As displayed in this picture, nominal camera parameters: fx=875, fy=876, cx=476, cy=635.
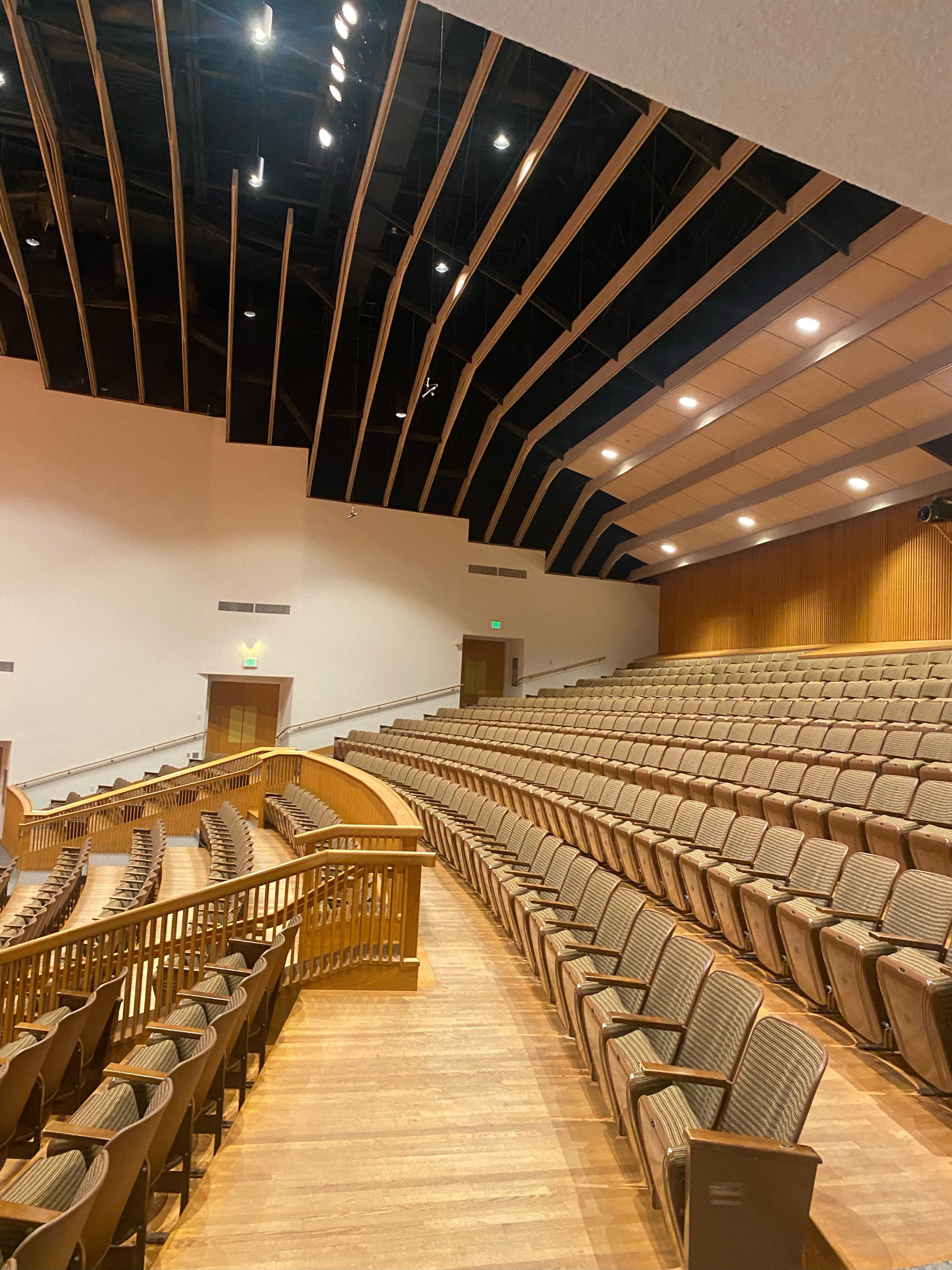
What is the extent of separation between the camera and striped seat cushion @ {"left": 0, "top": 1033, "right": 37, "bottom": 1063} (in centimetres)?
246

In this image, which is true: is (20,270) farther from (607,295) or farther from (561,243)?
(607,295)

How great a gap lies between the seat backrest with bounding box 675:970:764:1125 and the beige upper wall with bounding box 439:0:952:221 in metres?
1.59

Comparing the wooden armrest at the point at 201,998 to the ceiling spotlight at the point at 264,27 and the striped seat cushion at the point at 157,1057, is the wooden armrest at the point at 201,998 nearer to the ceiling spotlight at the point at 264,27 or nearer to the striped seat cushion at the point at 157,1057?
the striped seat cushion at the point at 157,1057

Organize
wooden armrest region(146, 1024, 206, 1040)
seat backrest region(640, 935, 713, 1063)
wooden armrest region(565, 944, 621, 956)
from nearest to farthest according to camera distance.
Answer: seat backrest region(640, 935, 713, 1063)
wooden armrest region(146, 1024, 206, 1040)
wooden armrest region(565, 944, 621, 956)

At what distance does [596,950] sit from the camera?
264 cm

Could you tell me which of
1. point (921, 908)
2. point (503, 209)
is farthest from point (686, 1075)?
point (503, 209)

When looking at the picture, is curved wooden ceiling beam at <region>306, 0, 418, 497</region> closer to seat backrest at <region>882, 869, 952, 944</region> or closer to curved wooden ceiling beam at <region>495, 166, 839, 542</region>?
curved wooden ceiling beam at <region>495, 166, 839, 542</region>

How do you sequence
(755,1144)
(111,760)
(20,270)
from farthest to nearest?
(111,760) → (20,270) → (755,1144)

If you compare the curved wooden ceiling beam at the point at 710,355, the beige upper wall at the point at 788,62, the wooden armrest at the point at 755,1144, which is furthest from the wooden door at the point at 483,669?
the beige upper wall at the point at 788,62

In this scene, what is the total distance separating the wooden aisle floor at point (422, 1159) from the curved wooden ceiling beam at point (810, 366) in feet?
17.3

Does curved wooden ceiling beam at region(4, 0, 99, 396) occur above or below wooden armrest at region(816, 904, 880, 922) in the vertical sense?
above

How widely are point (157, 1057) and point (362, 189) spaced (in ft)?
19.6

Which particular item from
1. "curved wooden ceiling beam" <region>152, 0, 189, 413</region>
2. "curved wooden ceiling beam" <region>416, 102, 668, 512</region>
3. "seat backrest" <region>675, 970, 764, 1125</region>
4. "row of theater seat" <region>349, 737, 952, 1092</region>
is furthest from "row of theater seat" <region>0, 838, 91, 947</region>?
"curved wooden ceiling beam" <region>416, 102, 668, 512</region>

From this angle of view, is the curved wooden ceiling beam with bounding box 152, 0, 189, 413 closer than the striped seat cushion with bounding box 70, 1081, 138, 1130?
No
